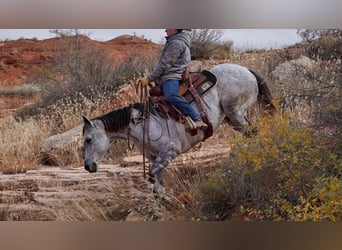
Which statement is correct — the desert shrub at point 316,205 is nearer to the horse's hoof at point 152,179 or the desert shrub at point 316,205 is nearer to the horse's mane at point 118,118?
the horse's hoof at point 152,179

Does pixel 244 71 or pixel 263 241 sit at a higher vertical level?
pixel 244 71

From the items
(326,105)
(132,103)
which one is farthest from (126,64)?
(326,105)

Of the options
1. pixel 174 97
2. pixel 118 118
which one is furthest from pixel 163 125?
pixel 118 118

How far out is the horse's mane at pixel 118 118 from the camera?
14.6ft

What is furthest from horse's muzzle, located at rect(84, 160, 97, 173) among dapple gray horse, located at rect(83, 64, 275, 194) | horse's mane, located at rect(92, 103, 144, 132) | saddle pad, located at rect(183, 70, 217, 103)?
saddle pad, located at rect(183, 70, 217, 103)

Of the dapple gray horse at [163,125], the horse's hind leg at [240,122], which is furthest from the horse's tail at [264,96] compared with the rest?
the horse's hind leg at [240,122]

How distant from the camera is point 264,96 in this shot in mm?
4465

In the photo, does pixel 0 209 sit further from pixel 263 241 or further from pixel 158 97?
pixel 263 241

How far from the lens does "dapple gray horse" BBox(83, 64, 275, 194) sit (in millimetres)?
4422

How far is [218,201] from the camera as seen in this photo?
438 cm

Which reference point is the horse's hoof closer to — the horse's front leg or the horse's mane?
the horse's front leg

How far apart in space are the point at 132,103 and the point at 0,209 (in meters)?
1.21

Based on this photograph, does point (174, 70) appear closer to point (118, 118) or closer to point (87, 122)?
point (118, 118)

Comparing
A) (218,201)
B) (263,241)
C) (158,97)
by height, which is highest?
(158,97)
